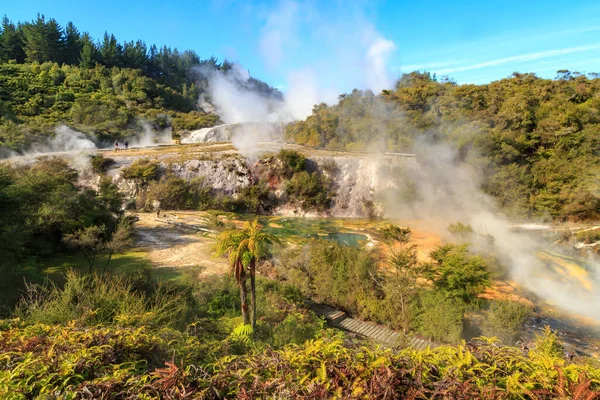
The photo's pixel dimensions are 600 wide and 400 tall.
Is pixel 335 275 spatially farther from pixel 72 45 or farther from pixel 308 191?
pixel 72 45

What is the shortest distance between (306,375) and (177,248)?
48.3ft

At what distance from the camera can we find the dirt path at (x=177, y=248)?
42.2 feet

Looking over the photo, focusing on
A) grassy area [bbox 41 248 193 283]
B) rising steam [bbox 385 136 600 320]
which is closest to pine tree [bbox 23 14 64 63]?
grassy area [bbox 41 248 193 283]

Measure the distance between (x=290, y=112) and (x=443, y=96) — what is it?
3832 cm

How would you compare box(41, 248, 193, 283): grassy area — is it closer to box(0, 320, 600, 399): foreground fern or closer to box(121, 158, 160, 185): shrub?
box(0, 320, 600, 399): foreground fern

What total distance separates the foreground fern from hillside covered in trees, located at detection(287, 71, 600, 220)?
2459cm

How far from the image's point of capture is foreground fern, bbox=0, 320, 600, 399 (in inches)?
61.0

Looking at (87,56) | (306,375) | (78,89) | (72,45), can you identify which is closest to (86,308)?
(306,375)

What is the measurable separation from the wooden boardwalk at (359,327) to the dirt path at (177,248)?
4.29 m

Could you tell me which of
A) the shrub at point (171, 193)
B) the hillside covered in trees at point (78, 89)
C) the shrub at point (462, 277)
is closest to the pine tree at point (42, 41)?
the hillside covered in trees at point (78, 89)

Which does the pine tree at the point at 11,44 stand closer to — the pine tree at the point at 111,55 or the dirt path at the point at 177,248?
the pine tree at the point at 111,55

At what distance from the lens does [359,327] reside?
9.24 m

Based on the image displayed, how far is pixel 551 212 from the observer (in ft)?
72.2

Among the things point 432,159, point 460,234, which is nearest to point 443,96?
point 432,159
